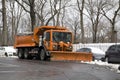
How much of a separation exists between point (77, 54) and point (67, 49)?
1.70 metres

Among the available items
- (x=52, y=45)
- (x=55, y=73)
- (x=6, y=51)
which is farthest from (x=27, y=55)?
(x=55, y=73)

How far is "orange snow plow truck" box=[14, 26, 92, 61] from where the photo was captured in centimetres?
3197

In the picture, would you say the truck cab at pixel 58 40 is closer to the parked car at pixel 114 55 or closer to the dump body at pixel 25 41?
the dump body at pixel 25 41

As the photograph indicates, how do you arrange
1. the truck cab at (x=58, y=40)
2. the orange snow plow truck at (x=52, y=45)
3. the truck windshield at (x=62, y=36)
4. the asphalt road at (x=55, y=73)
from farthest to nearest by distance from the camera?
the truck windshield at (x=62, y=36) < the truck cab at (x=58, y=40) < the orange snow plow truck at (x=52, y=45) < the asphalt road at (x=55, y=73)

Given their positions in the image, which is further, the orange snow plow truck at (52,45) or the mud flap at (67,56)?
the orange snow plow truck at (52,45)

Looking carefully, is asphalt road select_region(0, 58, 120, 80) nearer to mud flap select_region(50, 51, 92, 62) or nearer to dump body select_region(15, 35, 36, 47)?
mud flap select_region(50, 51, 92, 62)

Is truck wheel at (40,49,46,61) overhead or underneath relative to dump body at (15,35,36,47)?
underneath

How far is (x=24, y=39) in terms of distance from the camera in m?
36.9

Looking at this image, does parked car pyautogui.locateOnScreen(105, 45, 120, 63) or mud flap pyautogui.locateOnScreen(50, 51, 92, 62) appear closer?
parked car pyautogui.locateOnScreen(105, 45, 120, 63)

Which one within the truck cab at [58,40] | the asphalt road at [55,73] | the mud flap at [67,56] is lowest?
the asphalt road at [55,73]

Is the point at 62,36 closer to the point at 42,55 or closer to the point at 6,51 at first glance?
the point at 42,55

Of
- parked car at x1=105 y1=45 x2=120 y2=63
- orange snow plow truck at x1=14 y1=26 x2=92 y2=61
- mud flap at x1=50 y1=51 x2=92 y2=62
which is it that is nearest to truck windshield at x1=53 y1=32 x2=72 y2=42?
orange snow plow truck at x1=14 y1=26 x2=92 y2=61

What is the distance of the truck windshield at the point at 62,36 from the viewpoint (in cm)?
3281

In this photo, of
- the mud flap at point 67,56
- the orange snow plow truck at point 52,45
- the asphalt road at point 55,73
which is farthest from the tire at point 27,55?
the asphalt road at point 55,73
